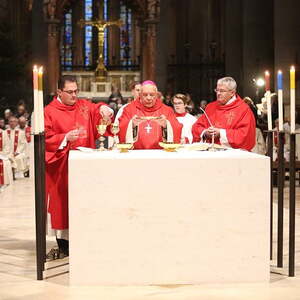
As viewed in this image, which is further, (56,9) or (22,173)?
(56,9)

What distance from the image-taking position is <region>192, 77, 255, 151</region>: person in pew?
7.46 meters

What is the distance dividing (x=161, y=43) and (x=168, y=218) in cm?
2596

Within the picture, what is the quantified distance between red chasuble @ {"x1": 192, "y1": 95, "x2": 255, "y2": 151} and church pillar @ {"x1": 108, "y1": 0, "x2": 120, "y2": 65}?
2751cm

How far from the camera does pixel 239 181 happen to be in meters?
6.27

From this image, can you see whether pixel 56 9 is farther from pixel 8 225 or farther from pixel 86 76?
pixel 8 225

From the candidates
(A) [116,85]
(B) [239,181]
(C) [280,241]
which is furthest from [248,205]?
(A) [116,85]

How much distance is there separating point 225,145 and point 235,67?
23.3 metres

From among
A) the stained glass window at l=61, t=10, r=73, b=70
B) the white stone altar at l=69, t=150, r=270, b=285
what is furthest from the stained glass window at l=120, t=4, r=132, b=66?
the white stone altar at l=69, t=150, r=270, b=285

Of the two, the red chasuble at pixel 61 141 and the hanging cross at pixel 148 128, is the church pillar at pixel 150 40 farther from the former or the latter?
the hanging cross at pixel 148 128

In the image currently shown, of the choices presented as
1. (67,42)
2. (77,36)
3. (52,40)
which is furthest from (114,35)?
(52,40)

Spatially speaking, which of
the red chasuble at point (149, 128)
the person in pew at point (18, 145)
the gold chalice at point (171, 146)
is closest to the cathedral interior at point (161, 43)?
the person in pew at point (18, 145)

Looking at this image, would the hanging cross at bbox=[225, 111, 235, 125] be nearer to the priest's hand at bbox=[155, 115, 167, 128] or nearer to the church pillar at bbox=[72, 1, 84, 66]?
the priest's hand at bbox=[155, 115, 167, 128]

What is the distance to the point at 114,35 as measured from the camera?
35.9 m

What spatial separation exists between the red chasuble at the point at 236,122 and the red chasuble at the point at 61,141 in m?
1.11
